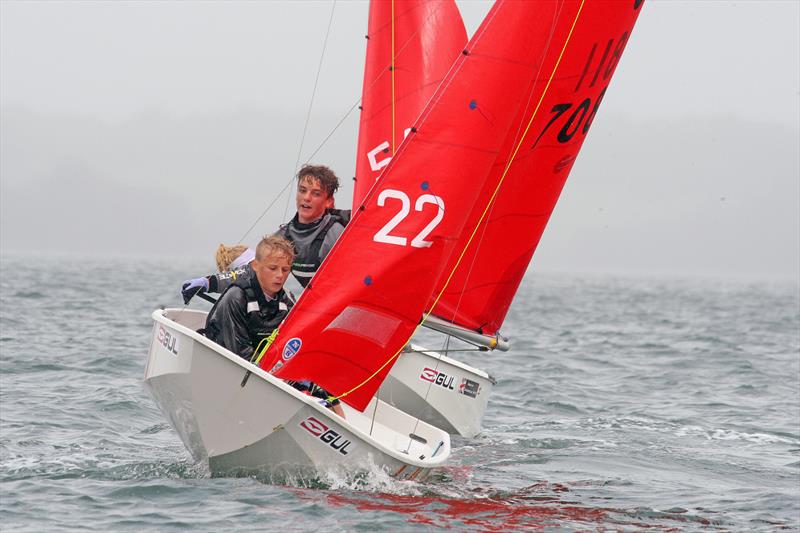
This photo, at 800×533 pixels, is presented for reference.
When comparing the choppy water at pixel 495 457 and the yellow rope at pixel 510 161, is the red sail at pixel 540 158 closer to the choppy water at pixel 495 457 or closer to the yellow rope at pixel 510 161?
the yellow rope at pixel 510 161

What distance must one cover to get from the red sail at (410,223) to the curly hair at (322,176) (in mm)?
1105

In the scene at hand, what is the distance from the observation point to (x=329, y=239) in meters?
8.63

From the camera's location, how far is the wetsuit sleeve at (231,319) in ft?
25.5

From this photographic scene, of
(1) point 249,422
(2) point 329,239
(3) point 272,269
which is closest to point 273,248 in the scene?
(3) point 272,269

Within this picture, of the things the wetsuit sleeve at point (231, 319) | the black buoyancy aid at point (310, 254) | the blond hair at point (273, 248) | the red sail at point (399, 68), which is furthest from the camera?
the red sail at point (399, 68)

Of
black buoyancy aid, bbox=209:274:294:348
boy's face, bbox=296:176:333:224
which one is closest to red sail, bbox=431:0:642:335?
boy's face, bbox=296:176:333:224

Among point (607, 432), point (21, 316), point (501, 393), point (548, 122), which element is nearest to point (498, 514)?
point (548, 122)

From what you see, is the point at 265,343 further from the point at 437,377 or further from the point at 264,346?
the point at 437,377

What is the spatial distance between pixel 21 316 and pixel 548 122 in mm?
15924

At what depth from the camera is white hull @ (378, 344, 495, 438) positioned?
11.2 m

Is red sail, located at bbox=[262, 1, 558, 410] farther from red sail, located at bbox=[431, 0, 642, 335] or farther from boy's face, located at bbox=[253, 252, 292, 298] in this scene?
red sail, located at bbox=[431, 0, 642, 335]

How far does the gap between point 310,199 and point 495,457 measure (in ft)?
9.70

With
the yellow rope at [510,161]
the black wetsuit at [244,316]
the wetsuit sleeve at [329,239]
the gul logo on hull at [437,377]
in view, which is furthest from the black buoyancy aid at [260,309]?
the gul logo on hull at [437,377]

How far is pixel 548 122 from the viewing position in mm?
8883
